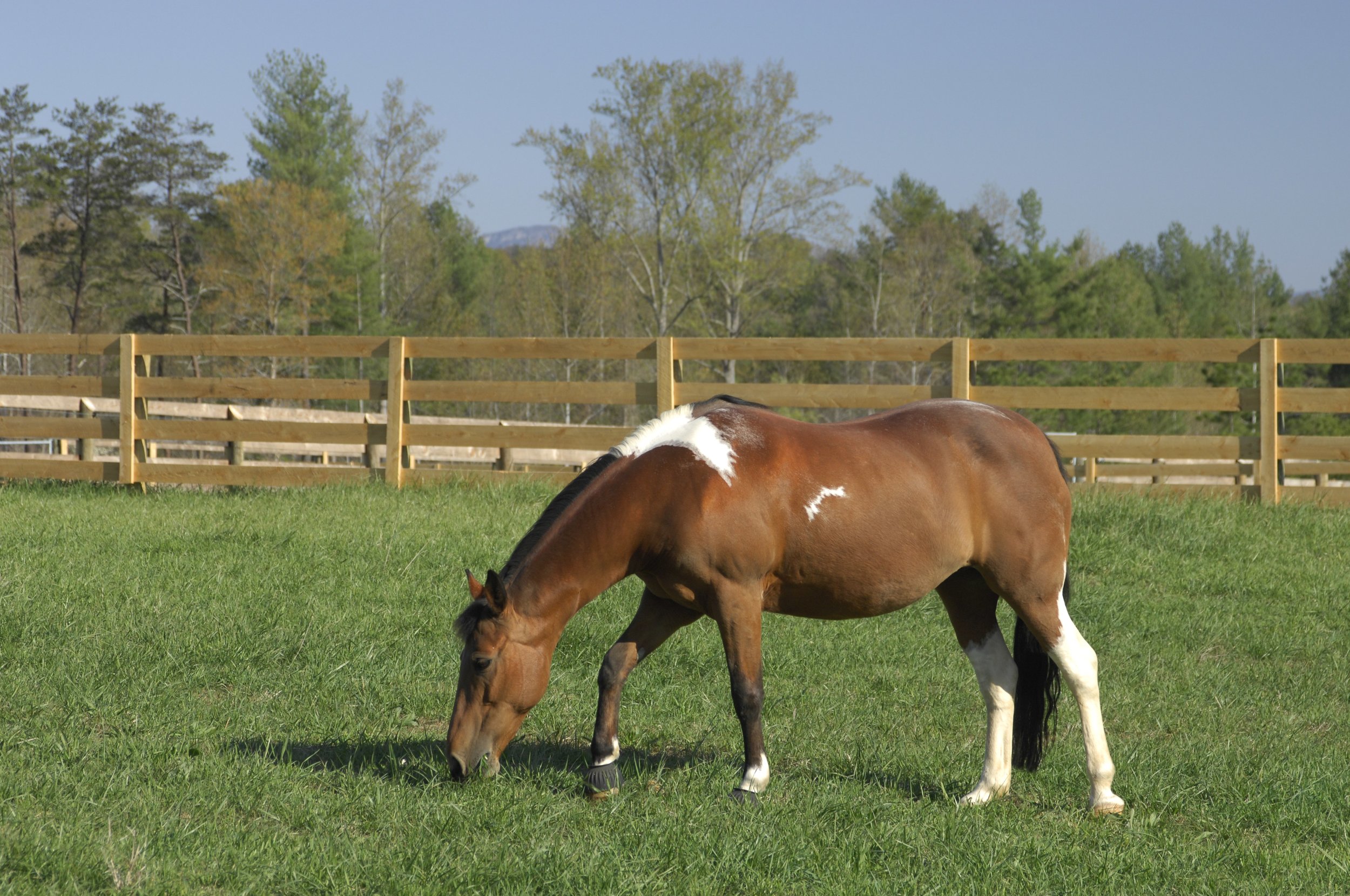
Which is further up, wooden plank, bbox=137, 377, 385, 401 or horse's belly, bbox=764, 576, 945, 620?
wooden plank, bbox=137, 377, 385, 401

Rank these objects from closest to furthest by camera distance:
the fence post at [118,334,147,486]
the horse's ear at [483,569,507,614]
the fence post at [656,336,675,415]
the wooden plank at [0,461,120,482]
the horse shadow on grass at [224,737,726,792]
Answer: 1. the horse's ear at [483,569,507,614]
2. the horse shadow on grass at [224,737,726,792]
3. the fence post at [656,336,675,415]
4. the fence post at [118,334,147,486]
5. the wooden plank at [0,461,120,482]

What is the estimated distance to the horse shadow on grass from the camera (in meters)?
3.83

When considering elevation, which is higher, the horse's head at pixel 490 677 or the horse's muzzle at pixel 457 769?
the horse's head at pixel 490 677

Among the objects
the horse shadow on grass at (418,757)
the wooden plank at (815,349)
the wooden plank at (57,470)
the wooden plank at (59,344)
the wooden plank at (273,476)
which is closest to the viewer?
the horse shadow on grass at (418,757)

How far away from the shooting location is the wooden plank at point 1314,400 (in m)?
9.48

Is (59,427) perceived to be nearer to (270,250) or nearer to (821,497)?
(821,497)

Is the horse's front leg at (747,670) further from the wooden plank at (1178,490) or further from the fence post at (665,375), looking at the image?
the fence post at (665,375)

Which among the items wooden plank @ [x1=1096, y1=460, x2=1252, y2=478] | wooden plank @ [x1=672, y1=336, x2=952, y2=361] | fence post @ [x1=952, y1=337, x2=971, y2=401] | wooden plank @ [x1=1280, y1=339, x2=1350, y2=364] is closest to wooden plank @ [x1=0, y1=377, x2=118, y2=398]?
wooden plank @ [x1=672, y1=336, x2=952, y2=361]

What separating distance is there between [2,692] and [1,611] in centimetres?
120

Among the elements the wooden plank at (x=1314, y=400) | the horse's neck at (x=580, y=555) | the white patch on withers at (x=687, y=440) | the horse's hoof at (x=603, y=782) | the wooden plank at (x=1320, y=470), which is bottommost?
the horse's hoof at (x=603, y=782)

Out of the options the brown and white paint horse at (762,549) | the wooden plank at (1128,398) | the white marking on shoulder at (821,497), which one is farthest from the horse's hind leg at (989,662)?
the wooden plank at (1128,398)

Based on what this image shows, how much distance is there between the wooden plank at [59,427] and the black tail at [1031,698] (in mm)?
10227

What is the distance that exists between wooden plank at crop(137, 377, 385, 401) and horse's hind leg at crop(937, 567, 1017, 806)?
795 centimetres

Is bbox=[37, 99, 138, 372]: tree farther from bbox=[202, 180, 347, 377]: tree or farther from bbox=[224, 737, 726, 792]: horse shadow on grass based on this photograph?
bbox=[224, 737, 726, 792]: horse shadow on grass
